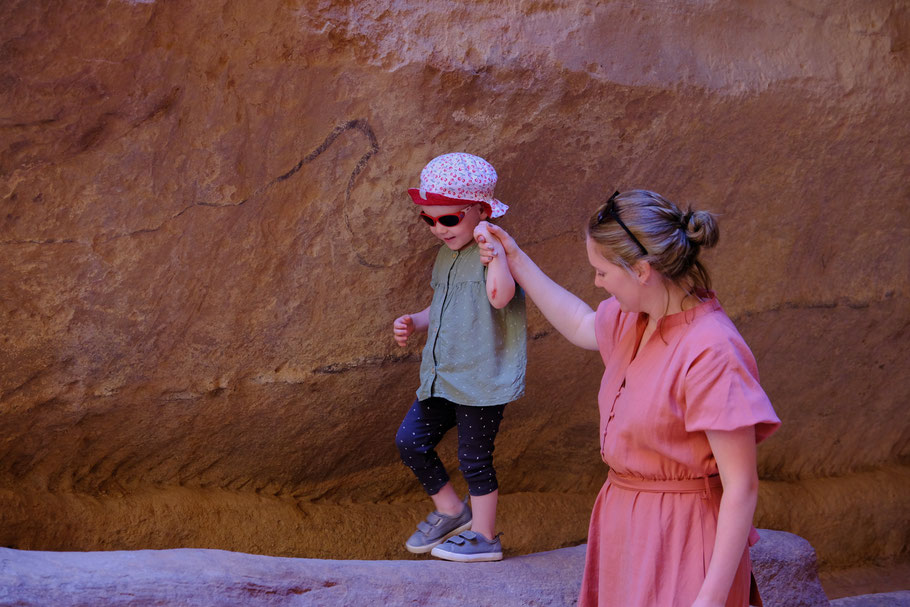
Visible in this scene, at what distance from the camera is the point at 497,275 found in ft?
7.64

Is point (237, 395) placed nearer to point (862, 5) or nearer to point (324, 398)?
point (324, 398)

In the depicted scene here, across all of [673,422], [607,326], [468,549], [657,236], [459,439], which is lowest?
[468,549]

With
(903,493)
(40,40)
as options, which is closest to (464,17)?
(40,40)

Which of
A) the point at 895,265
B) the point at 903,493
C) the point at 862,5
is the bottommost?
the point at 903,493

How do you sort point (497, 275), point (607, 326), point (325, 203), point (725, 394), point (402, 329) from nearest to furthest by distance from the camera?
point (725, 394)
point (607, 326)
point (497, 275)
point (402, 329)
point (325, 203)

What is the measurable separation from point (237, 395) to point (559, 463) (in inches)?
55.3

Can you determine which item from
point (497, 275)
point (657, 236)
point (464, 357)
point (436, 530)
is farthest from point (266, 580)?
point (657, 236)

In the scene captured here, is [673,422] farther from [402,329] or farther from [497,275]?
[402,329]

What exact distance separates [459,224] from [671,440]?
34.4 inches

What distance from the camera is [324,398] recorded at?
305 centimetres

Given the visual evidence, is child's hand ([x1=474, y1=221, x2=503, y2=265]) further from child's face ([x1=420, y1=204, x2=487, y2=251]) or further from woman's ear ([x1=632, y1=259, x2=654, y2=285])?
woman's ear ([x1=632, y1=259, x2=654, y2=285])

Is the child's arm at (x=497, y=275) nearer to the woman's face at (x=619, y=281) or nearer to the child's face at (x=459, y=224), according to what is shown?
the child's face at (x=459, y=224)

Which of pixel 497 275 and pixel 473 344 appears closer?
pixel 497 275

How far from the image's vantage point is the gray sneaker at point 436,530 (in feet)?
8.50
